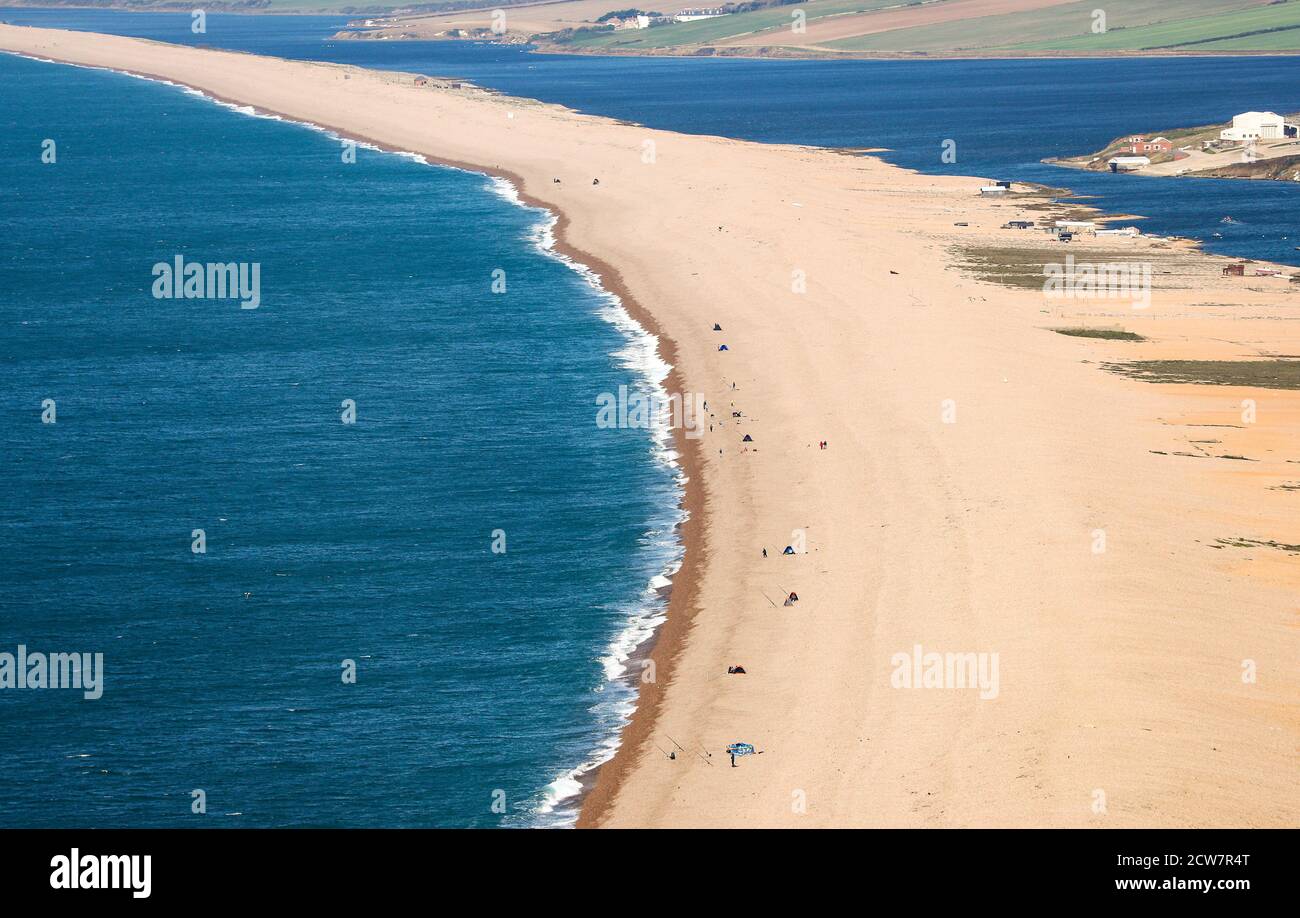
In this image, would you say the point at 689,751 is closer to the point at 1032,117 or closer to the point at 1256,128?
the point at 1256,128

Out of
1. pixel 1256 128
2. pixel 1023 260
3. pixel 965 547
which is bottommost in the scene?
pixel 965 547

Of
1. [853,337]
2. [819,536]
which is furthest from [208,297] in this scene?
[819,536]

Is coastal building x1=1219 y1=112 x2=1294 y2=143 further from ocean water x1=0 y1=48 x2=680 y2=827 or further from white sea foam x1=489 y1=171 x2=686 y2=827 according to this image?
white sea foam x1=489 y1=171 x2=686 y2=827

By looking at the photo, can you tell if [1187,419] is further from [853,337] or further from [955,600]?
[955,600]

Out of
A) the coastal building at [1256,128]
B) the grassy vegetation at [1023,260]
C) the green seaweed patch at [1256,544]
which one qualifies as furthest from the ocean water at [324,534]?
the coastal building at [1256,128]

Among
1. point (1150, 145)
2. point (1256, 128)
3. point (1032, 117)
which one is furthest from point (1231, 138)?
point (1032, 117)

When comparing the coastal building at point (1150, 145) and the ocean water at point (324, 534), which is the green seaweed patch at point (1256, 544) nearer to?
the ocean water at point (324, 534)
